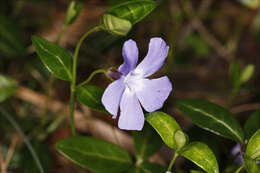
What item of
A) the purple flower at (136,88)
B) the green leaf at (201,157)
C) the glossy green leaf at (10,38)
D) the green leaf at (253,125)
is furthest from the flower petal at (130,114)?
the glossy green leaf at (10,38)

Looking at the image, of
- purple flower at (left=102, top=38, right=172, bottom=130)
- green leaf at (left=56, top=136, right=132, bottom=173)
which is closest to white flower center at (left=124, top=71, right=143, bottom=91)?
purple flower at (left=102, top=38, right=172, bottom=130)

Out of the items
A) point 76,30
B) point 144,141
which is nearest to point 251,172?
point 144,141

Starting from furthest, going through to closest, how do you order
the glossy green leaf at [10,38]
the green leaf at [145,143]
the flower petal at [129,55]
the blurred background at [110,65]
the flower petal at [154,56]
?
the glossy green leaf at [10,38] → the blurred background at [110,65] → the green leaf at [145,143] → the flower petal at [154,56] → the flower petal at [129,55]

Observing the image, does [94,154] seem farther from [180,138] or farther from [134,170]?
[180,138]

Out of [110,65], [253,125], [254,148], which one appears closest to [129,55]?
[254,148]

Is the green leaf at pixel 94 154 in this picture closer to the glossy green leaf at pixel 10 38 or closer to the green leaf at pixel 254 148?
the green leaf at pixel 254 148

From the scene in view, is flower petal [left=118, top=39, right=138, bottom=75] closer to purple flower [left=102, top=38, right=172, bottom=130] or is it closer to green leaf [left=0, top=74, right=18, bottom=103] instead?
purple flower [left=102, top=38, right=172, bottom=130]

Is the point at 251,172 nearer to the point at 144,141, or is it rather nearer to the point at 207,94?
the point at 144,141
